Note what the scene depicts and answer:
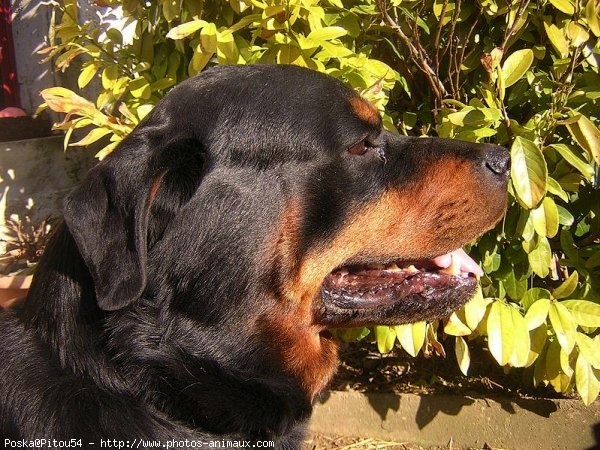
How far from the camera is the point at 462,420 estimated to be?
3609 mm

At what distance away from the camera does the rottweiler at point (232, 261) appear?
6.29 feet

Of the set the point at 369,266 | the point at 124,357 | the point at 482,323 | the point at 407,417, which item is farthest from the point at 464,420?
the point at 124,357

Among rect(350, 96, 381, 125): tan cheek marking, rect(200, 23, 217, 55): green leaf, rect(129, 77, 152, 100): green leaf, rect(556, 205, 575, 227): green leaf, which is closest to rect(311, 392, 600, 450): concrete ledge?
rect(556, 205, 575, 227): green leaf

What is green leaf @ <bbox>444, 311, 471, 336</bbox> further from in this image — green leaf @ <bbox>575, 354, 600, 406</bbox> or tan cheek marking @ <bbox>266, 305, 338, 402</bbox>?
tan cheek marking @ <bbox>266, 305, 338, 402</bbox>

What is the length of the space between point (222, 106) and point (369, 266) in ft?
A: 2.55

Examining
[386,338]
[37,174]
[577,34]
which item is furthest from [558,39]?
[37,174]

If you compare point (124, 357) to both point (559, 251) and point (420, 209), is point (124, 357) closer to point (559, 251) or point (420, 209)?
point (420, 209)

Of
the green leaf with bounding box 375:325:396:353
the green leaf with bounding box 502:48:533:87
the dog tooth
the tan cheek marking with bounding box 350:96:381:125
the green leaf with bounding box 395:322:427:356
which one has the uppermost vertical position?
the tan cheek marking with bounding box 350:96:381:125

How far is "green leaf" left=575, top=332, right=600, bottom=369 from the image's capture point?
2.93 metres

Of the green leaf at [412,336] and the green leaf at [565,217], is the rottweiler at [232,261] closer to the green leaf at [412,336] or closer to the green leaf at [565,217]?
the green leaf at [412,336]

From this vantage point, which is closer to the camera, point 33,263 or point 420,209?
point 420,209

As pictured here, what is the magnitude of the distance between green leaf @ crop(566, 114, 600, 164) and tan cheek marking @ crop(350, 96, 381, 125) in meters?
0.83

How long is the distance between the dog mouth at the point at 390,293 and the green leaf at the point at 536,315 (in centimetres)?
57

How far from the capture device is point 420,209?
227 cm
